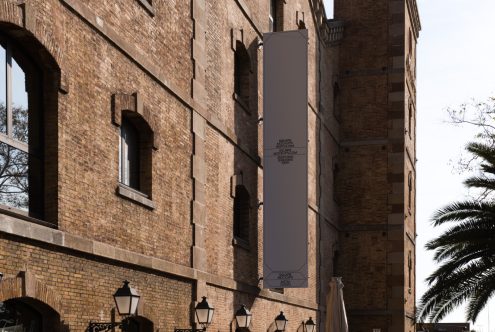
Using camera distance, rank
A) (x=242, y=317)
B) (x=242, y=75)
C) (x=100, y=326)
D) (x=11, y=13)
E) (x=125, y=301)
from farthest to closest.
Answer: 1. (x=242, y=75)
2. (x=242, y=317)
3. (x=100, y=326)
4. (x=125, y=301)
5. (x=11, y=13)

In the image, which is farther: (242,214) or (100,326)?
(242,214)

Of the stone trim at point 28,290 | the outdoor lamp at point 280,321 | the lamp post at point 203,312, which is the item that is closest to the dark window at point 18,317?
the stone trim at point 28,290

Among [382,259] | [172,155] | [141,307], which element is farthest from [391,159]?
[141,307]

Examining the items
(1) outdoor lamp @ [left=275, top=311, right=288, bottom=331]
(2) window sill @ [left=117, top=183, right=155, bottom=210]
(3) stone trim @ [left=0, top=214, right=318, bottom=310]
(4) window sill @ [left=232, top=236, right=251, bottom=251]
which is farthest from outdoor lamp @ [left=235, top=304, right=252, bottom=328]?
(2) window sill @ [left=117, top=183, right=155, bottom=210]

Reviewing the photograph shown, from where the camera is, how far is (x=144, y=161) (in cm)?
1534

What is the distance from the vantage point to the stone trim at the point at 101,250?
1084cm

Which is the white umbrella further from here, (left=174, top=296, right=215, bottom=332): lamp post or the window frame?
(left=174, top=296, right=215, bottom=332): lamp post

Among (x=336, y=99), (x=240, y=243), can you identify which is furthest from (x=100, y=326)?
(x=336, y=99)

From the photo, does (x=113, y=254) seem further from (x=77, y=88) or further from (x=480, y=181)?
(x=480, y=181)

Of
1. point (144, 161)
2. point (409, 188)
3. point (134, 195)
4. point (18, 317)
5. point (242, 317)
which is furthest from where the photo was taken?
point (409, 188)

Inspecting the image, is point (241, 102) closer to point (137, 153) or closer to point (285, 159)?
point (285, 159)

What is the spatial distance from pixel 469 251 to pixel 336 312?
14.2ft

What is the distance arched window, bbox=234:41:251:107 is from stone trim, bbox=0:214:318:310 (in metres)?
4.47

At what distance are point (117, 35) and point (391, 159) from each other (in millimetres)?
20971
